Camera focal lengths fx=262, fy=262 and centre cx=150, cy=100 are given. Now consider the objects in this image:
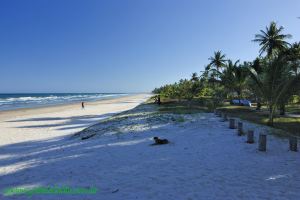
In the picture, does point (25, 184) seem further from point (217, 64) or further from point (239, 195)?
point (217, 64)

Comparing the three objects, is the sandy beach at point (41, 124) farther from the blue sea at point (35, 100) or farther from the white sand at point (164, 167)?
the blue sea at point (35, 100)

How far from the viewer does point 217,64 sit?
50.6 m

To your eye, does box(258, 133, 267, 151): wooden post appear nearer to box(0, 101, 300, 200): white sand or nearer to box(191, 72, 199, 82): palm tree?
box(0, 101, 300, 200): white sand

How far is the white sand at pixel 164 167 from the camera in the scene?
611 centimetres

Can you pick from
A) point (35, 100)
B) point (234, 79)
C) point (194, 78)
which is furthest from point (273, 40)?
point (35, 100)

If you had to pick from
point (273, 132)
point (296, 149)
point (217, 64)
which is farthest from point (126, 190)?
point (217, 64)

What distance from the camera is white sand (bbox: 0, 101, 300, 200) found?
6.11 metres

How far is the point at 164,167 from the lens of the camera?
25.7 ft

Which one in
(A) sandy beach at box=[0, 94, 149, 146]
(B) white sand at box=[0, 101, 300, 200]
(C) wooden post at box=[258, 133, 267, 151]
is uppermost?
(C) wooden post at box=[258, 133, 267, 151]

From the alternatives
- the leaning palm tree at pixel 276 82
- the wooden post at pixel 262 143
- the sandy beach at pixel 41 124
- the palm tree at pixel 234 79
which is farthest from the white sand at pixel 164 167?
the palm tree at pixel 234 79

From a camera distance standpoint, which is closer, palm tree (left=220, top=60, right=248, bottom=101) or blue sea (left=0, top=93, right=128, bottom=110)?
palm tree (left=220, top=60, right=248, bottom=101)

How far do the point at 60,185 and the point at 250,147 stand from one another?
6.73m

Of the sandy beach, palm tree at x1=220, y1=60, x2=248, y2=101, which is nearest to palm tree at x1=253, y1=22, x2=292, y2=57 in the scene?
palm tree at x1=220, y1=60, x2=248, y2=101

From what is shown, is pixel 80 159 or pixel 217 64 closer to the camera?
pixel 80 159
